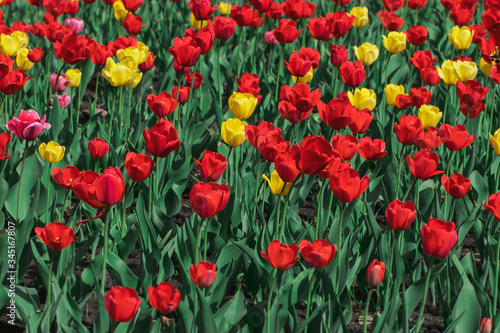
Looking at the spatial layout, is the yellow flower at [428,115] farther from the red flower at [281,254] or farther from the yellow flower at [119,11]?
the yellow flower at [119,11]

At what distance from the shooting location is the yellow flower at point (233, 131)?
2.39 m

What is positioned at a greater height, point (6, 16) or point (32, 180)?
point (32, 180)

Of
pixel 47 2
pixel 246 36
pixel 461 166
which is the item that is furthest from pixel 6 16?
pixel 461 166

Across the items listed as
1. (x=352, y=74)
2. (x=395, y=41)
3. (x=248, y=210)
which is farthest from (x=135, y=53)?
(x=395, y=41)

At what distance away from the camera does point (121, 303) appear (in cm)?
143

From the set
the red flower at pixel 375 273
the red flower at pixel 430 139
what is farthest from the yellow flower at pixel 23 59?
the red flower at pixel 375 273

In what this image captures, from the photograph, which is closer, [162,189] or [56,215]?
[56,215]

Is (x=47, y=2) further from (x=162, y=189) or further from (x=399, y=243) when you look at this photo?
(x=399, y=243)

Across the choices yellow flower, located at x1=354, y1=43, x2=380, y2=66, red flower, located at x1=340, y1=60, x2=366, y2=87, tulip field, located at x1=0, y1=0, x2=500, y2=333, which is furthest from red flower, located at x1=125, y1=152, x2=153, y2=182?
yellow flower, located at x1=354, y1=43, x2=380, y2=66

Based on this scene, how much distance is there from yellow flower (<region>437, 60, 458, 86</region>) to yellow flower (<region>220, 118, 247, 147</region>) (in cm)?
132

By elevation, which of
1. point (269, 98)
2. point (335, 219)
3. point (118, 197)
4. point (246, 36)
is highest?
point (118, 197)

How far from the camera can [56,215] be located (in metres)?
2.53

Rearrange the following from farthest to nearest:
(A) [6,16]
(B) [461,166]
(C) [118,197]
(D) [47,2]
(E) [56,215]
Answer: (A) [6,16] < (D) [47,2] < (B) [461,166] < (E) [56,215] < (C) [118,197]

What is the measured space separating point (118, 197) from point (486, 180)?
5.82ft
